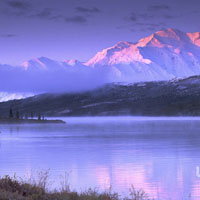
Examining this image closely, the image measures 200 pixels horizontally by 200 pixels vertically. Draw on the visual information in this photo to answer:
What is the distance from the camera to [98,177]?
2934cm

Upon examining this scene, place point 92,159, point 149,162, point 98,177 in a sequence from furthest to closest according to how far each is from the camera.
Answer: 1. point 92,159
2. point 149,162
3. point 98,177

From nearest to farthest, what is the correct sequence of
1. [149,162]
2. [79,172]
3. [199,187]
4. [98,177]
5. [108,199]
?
[108,199] → [199,187] → [98,177] → [79,172] → [149,162]

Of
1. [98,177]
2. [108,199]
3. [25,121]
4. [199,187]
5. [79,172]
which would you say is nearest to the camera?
[108,199]

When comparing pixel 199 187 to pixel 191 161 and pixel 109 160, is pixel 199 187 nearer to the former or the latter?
pixel 191 161

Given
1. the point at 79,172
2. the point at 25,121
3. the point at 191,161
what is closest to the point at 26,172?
the point at 79,172

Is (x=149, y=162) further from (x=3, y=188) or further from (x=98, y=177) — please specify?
(x=3, y=188)

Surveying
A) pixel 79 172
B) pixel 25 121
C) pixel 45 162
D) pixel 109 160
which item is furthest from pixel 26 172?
pixel 25 121

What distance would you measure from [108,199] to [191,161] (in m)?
20.7

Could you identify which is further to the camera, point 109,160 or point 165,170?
point 109,160

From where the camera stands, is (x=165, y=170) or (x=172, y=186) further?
(x=165, y=170)

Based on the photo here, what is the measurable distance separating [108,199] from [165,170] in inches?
579

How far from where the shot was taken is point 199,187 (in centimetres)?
2516

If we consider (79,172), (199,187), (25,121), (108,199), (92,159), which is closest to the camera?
(108,199)

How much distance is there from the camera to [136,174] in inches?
1196
